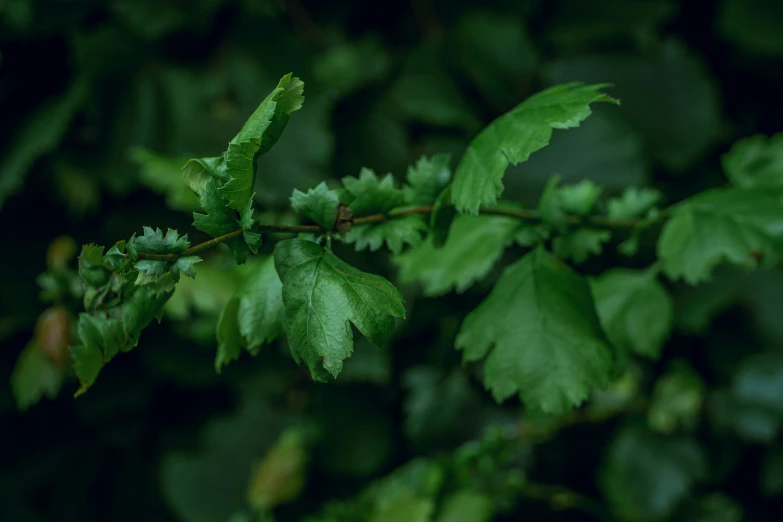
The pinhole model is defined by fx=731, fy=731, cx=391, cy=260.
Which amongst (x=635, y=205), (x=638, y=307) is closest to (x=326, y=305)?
(x=635, y=205)

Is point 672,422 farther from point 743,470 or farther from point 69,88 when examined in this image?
point 69,88

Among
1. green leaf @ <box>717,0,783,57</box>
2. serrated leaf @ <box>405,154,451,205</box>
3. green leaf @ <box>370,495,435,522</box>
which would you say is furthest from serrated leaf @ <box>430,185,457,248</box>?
green leaf @ <box>717,0,783,57</box>

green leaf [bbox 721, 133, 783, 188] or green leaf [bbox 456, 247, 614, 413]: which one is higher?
green leaf [bbox 456, 247, 614, 413]

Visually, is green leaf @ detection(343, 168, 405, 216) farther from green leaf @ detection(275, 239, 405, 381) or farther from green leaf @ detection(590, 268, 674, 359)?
green leaf @ detection(590, 268, 674, 359)

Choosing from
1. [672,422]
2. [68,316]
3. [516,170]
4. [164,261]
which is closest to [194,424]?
[68,316]

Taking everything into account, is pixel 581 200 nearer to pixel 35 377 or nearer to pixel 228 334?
pixel 228 334

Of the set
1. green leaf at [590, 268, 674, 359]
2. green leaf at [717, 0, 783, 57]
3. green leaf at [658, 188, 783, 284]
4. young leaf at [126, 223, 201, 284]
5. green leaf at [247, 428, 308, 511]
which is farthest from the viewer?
green leaf at [717, 0, 783, 57]

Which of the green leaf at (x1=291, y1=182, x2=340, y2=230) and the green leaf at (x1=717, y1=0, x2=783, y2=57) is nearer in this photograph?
the green leaf at (x1=291, y1=182, x2=340, y2=230)
